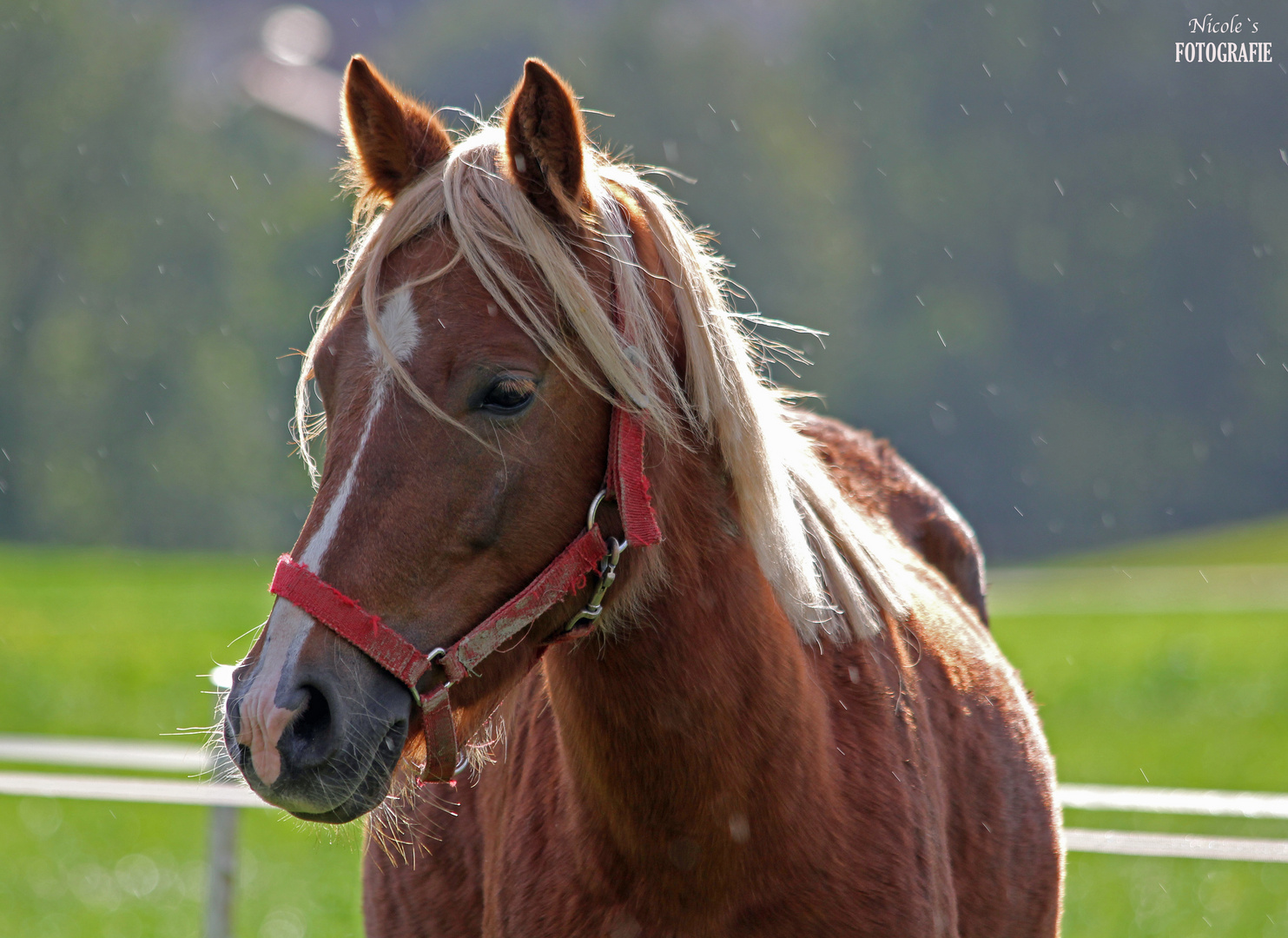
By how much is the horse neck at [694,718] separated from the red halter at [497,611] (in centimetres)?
12

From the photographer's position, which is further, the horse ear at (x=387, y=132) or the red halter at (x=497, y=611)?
the horse ear at (x=387, y=132)

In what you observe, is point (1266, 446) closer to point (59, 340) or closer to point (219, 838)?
point (59, 340)

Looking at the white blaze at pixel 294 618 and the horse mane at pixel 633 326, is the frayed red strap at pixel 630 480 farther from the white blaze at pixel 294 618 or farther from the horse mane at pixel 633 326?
the white blaze at pixel 294 618

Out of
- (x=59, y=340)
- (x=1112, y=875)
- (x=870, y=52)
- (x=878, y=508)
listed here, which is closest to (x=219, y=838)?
(x=878, y=508)

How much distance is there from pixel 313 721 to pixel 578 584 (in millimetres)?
501

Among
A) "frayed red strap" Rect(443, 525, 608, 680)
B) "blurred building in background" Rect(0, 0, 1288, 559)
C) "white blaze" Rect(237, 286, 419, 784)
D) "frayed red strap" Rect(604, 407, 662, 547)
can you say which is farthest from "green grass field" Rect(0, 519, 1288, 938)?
"blurred building in background" Rect(0, 0, 1288, 559)

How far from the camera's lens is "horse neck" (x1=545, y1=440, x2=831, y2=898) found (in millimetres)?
2336

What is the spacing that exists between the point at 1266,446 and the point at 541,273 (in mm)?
49334

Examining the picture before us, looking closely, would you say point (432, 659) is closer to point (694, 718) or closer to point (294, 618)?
point (294, 618)

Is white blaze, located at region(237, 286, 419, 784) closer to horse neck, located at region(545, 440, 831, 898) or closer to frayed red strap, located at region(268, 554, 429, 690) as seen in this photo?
frayed red strap, located at region(268, 554, 429, 690)

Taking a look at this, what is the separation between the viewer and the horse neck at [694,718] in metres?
2.34

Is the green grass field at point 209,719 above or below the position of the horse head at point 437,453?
below

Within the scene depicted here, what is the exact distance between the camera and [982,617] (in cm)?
436

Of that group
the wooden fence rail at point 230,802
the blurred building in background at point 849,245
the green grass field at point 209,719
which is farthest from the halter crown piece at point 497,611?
the blurred building in background at point 849,245
